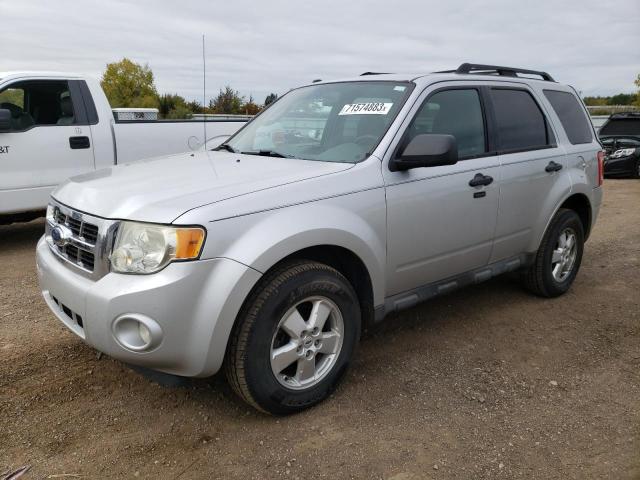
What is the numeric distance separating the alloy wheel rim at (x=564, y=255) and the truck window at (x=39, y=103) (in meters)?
5.19

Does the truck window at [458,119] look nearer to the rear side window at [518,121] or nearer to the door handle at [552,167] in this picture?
the rear side window at [518,121]

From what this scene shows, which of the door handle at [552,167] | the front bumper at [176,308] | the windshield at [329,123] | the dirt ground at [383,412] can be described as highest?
the windshield at [329,123]

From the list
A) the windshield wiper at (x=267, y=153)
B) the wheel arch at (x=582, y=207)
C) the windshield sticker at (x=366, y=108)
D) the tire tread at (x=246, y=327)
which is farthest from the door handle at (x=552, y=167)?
the tire tread at (x=246, y=327)

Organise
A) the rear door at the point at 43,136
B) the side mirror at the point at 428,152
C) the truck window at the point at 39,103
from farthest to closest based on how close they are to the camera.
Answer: the truck window at the point at 39,103, the rear door at the point at 43,136, the side mirror at the point at 428,152

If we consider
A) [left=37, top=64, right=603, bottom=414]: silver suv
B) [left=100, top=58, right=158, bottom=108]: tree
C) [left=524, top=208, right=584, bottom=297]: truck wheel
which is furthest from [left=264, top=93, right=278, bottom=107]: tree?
[left=100, top=58, right=158, bottom=108]: tree

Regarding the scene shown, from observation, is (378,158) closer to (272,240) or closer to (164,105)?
(272,240)

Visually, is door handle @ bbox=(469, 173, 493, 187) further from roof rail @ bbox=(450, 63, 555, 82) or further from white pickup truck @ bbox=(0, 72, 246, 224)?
white pickup truck @ bbox=(0, 72, 246, 224)

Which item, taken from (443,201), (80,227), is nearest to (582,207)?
(443,201)

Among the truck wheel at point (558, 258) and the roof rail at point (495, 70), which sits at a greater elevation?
the roof rail at point (495, 70)

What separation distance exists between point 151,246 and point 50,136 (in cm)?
435

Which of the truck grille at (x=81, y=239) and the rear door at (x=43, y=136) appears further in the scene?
the rear door at (x=43, y=136)

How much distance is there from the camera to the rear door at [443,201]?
3258 millimetres

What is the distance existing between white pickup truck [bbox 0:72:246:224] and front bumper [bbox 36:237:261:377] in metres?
3.91

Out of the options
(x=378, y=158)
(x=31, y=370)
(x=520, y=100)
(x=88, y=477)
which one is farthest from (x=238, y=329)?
(x=520, y=100)
